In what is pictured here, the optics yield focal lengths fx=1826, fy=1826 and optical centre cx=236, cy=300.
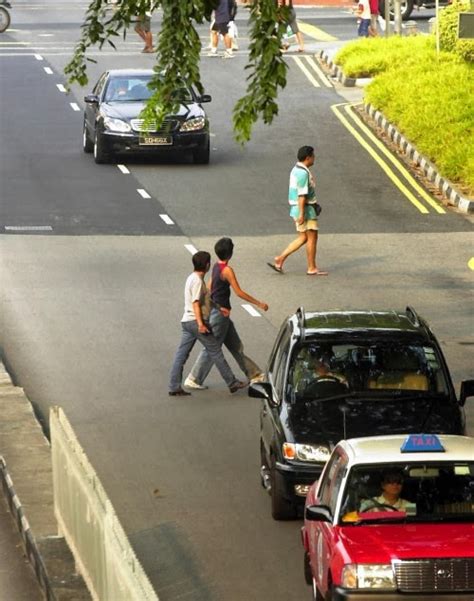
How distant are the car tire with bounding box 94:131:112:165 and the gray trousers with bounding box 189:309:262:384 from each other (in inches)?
580

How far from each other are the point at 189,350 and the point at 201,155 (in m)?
15.4

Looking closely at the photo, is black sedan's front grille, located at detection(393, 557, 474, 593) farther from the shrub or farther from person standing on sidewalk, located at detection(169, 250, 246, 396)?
the shrub

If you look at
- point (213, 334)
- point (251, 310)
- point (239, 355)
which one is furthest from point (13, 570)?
point (251, 310)

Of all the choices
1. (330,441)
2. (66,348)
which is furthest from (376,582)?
(66,348)

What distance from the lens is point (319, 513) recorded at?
12.1 metres

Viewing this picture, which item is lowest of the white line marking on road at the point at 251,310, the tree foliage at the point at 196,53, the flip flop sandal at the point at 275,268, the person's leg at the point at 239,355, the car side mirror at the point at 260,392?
the flip flop sandal at the point at 275,268

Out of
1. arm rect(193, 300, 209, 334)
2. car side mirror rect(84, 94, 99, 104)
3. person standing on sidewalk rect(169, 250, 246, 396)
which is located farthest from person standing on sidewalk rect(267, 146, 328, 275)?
car side mirror rect(84, 94, 99, 104)

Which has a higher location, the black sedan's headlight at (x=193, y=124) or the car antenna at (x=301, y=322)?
the car antenna at (x=301, y=322)

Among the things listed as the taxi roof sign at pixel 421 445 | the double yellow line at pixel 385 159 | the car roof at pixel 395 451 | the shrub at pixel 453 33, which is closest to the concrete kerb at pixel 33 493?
the car roof at pixel 395 451

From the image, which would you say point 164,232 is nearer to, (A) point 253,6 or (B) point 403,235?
(B) point 403,235

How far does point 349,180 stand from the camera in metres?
33.3

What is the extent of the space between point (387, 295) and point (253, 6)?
926 cm

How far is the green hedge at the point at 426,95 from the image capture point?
3309 cm

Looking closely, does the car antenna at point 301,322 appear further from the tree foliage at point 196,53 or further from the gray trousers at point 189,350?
the gray trousers at point 189,350
